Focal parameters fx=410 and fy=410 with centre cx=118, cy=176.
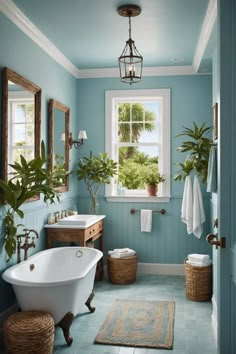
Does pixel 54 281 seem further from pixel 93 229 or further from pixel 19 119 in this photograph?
pixel 93 229

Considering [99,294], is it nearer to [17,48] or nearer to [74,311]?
[74,311]

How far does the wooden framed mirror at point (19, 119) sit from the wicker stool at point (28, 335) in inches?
48.5

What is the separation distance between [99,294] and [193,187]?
5.63ft

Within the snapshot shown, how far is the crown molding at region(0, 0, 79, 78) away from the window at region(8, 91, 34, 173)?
61 cm

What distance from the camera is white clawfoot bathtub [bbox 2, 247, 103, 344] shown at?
10.4 ft

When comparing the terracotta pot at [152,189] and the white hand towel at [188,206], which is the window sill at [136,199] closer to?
the terracotta pot at [152,189]

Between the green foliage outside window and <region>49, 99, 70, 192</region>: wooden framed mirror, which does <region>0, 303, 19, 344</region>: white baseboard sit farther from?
the green foliage outside window

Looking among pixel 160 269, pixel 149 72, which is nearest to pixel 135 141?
pixel 149 72

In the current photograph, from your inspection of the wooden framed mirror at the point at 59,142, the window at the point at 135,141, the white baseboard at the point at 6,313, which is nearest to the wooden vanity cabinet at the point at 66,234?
the wooden framed mirror at the point at 59,142

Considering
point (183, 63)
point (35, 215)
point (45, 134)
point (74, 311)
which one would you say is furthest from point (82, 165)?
point (74, 311)

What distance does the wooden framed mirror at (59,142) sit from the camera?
15.7 ft

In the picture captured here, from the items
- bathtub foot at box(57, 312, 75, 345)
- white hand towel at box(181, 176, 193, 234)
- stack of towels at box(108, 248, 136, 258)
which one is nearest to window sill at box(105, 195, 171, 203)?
white hand towel at box(181, 176, 193, 234)

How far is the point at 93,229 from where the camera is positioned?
5039 millimetres

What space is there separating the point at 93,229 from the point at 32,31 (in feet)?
7.76
